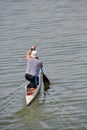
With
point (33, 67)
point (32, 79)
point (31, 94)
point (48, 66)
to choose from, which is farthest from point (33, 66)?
point (48, 66)

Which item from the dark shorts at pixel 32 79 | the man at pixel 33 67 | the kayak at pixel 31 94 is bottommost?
the kayak at pixel 31 94

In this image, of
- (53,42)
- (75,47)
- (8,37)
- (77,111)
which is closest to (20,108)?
(77,111)

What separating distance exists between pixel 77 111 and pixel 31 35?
19.5 metres

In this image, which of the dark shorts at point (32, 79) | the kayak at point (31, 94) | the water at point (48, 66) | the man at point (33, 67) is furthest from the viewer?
the dark shorts at point (32, 79)

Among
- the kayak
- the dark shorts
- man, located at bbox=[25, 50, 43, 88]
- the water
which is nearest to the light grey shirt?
man, located at bbox=[25, 50, 43, 88]

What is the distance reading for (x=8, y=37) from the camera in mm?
A: 36594

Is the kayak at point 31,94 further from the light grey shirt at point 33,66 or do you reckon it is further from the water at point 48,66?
the light grey shirt at point 33,66

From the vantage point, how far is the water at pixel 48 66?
17641 mm

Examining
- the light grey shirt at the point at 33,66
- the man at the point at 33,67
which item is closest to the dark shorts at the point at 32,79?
the man at the point at 33,67

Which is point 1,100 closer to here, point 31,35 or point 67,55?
point 67,55

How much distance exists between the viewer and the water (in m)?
17.6

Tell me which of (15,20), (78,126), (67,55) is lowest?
(78,126)

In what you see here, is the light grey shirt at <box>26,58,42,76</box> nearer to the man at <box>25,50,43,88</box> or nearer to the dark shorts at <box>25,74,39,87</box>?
the man at <box>25,50,43,88</box>

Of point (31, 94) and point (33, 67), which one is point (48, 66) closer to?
point (33, 67)
